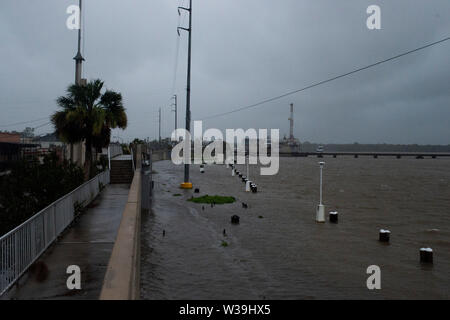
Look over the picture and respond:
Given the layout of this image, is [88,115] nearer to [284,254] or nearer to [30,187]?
[30,187]

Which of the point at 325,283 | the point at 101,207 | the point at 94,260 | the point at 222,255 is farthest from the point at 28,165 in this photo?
the point at 325,283

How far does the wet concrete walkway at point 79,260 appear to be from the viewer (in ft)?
24.5

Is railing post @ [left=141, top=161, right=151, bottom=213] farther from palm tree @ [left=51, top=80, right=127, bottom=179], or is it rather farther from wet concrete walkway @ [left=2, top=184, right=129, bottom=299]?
wet concrete walkway @ [left=2, top=184, right=129, bottom=299]

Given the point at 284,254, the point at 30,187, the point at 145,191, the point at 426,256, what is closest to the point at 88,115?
the point at 145,191

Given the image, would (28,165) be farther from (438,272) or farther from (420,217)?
(420,217)

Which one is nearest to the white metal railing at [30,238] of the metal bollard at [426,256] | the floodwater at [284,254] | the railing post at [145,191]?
the floodwater at [284,254]

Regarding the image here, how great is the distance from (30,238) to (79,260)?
1.12 meters

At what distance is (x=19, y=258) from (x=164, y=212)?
44.7ft

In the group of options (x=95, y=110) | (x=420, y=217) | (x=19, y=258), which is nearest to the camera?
(x=19, y=258)

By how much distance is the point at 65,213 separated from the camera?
1220 cm

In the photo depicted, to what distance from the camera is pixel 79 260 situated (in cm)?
937

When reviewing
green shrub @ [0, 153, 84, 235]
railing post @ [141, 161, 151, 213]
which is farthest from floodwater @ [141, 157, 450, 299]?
green shrub @ [0, 153, 84, 235]

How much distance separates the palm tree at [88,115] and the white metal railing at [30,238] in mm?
5981

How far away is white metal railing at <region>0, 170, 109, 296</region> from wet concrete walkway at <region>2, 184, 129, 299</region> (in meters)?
0.18
